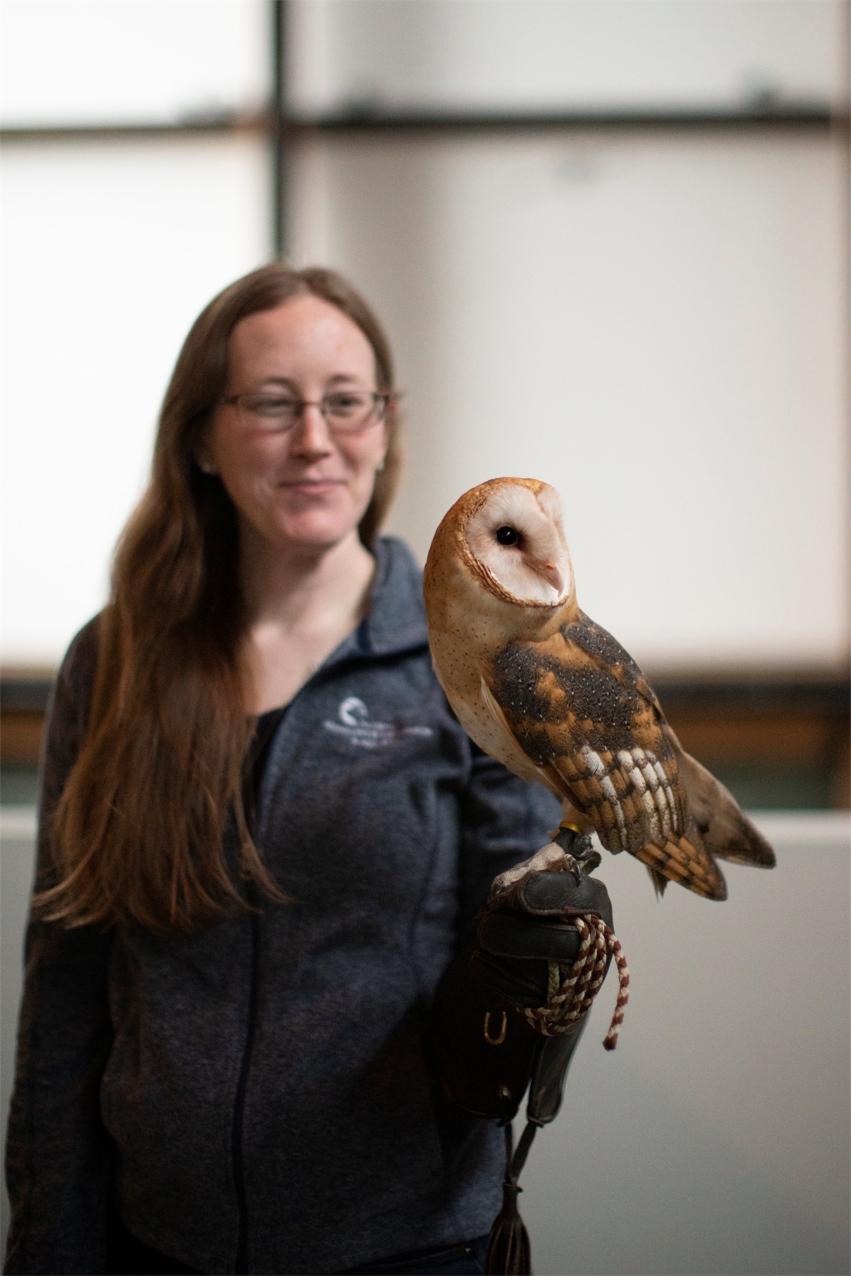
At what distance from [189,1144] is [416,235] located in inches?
59.1

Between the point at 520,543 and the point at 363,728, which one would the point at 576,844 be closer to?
the point at 520,543

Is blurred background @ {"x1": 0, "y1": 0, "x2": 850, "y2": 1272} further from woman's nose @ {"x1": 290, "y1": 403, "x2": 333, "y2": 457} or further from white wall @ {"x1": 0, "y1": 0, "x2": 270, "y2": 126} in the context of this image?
woman's nose @ {"x1": 290, "y1": 403, "x2": 333, "y2": 457}

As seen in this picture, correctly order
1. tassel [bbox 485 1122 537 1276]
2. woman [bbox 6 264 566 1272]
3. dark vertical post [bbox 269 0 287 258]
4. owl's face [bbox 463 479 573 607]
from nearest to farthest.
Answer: owl's face [bbox 463 479 573 607]
tassel [bbox 485 1122 537 1276]
woman [bbox 6 264 566 1272]
dark vertical post [bbox 269 0 287 258]

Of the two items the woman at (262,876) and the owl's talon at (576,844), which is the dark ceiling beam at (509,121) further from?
the owl's talon at (576,844)

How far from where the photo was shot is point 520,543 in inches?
17.8

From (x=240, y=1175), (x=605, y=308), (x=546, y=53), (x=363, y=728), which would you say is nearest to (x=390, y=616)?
(x=363, y=728)

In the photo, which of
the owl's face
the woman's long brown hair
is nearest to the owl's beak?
the owl's face

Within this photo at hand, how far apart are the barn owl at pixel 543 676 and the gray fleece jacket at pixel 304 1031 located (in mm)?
275

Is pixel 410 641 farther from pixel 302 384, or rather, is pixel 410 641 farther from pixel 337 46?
pixel 337 46

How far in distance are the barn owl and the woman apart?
0.28 metres

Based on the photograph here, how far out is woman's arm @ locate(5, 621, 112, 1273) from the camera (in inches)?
29.5

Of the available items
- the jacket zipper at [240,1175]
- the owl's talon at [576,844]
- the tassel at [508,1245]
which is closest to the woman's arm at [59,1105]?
the jacket zipper at [240,1175]

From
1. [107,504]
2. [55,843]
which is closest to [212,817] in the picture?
[55,843]

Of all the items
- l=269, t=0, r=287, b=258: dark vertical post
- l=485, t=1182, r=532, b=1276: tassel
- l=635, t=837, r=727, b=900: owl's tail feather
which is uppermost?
l=269, t=0, r=287, b=258: dark vertical post
